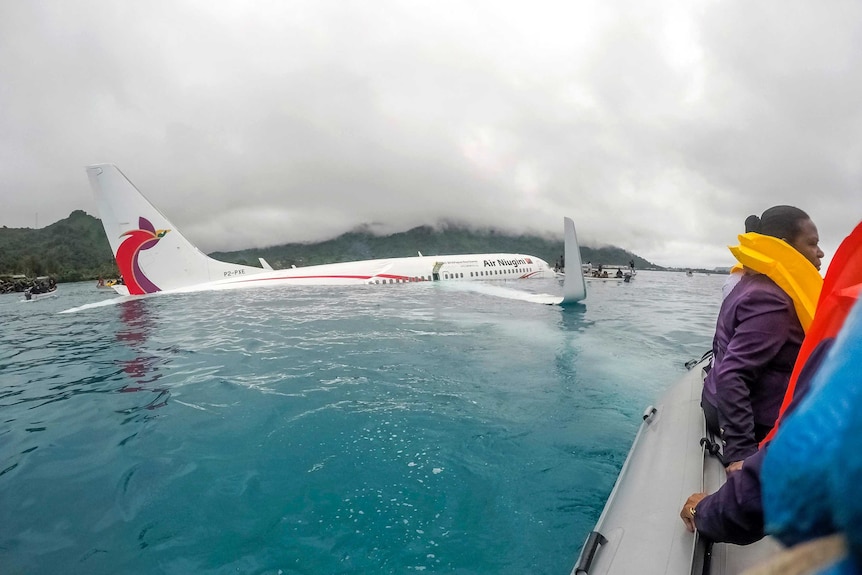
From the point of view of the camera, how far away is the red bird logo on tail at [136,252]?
1911 cm

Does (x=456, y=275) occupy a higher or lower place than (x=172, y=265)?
lower

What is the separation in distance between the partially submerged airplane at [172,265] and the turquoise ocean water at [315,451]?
7247 mm

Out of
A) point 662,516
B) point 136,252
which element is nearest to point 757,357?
point 662,516

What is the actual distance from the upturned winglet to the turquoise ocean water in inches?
92.1

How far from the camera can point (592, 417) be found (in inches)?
220

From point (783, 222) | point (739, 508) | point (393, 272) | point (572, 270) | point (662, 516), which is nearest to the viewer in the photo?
point (739, 508)

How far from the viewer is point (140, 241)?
1944cm

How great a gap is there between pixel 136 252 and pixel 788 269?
23655 mm

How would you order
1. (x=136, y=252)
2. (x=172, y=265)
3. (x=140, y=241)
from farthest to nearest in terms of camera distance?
(x=172, y=265)
(x=136, y=252)
(x=140, y=241)

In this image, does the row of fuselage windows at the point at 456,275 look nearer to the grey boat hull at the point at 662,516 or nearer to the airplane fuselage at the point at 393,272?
the airplane fuselage at the point at 393,272

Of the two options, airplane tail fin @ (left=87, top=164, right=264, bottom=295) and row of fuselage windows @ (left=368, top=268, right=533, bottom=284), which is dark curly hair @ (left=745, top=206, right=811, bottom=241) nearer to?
airplane tail fin @ (left=87, top=164, right=264, bottom=295)

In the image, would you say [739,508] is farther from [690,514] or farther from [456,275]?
[456,275]

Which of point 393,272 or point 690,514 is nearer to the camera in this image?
point 690,514

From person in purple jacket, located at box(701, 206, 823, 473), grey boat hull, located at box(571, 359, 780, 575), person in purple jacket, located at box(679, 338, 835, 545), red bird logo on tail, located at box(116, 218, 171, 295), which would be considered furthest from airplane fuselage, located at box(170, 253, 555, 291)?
person in purple jacket, located at box(679, 338, 835, 545)
